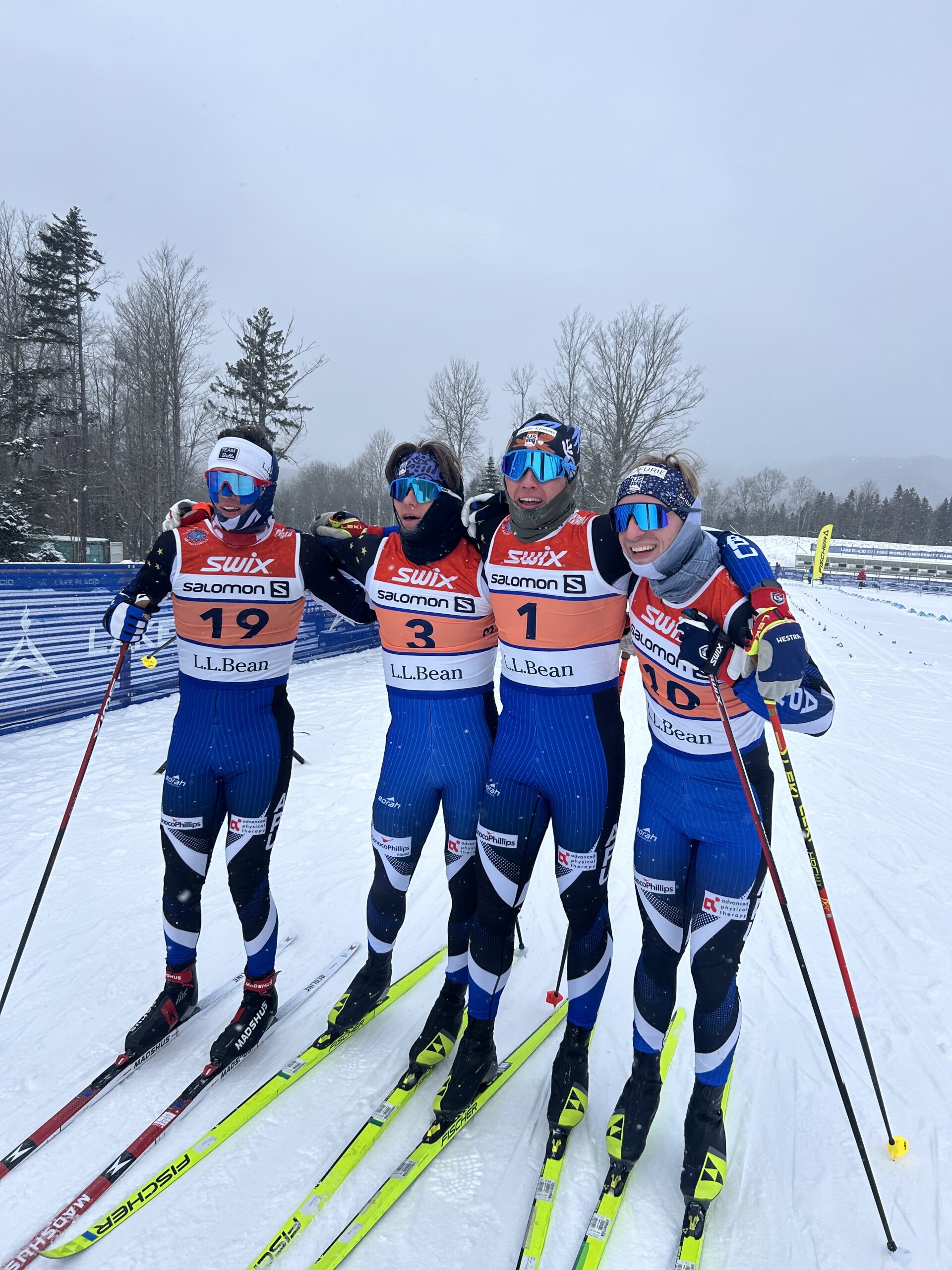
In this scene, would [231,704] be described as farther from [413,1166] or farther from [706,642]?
[706,642]

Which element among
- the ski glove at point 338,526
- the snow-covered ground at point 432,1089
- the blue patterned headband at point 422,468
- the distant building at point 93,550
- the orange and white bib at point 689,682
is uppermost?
the blue patterned headband at point 422,468

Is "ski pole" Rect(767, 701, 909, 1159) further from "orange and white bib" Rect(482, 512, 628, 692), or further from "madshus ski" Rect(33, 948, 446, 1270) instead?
"madshus ski" Rect(33, 948, 446, 1270)

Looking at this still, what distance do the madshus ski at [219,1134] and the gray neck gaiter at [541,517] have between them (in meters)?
2.35

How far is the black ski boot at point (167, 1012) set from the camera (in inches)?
115

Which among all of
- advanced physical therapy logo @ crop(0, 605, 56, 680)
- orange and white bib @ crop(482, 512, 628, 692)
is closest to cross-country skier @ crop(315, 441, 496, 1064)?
orange and white bib @ crop(482, 512, 628, 692)

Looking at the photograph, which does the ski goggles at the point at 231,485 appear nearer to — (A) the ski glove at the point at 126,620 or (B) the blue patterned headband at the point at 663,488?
(A) the ski glove at the point at 126,620

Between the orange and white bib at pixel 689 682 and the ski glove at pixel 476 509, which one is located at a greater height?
the ski glove at pixel 476 509

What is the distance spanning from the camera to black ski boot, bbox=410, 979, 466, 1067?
289 centimetres

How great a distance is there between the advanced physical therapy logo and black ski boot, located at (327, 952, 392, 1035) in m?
6.52

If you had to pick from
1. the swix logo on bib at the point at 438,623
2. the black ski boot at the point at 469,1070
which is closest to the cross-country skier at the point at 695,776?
A: the black ski boot at the point at 469,1070

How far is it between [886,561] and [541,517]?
68014 mm

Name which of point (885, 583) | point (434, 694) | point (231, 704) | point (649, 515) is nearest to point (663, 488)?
point (649, 515)

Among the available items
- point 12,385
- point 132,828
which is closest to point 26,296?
point 12,385

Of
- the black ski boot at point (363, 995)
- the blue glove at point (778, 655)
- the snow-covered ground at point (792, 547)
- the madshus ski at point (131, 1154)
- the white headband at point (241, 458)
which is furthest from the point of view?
the snow-covered ground at point (792, 547)
